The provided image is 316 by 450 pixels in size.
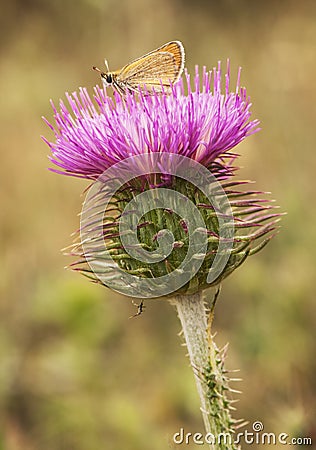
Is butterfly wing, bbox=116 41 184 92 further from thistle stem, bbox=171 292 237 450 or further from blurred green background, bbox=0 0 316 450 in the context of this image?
blurred green background, bbox=0 0 316 450

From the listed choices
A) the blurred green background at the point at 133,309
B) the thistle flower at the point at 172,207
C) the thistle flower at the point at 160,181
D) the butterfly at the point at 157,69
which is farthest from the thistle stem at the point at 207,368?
the butterfly at the point at 157,69

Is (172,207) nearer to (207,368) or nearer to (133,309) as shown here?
(207,368)

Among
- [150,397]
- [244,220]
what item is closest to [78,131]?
[244,220]

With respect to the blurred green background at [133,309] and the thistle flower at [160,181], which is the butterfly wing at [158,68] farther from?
the blurred green background at [133,309]

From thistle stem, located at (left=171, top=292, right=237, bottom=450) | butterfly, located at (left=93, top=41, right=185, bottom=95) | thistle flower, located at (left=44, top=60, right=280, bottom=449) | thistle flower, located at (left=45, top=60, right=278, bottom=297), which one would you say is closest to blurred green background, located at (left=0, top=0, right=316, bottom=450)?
thistle stem, located at (left=171, top=292, right=237, bottom=450)

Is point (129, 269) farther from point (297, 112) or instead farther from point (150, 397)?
point (297, 112)
